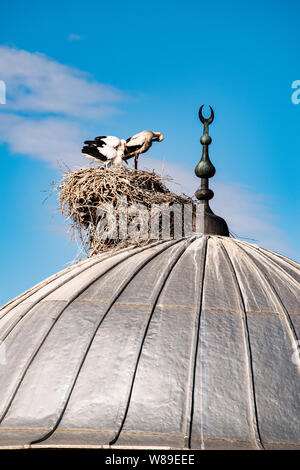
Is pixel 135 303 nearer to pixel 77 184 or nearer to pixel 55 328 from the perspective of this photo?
pixel 55 328

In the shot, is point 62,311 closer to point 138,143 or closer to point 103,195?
point 103,195

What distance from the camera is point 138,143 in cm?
1237

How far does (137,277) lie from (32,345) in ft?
5.53

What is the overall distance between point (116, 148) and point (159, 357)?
5.02 m

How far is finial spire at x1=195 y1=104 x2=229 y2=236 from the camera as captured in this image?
11195mm

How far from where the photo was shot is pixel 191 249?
10.0 metres

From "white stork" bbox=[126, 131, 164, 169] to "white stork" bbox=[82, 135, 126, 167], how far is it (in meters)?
0.28

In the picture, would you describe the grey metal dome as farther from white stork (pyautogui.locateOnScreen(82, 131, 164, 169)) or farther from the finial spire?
white stork (pyautogui.locateOnScreen(82, 131, 164, 169))

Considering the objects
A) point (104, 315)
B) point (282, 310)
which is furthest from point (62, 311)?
point (282, 310)

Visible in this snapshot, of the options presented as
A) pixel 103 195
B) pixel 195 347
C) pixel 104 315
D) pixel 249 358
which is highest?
pixel 103 195

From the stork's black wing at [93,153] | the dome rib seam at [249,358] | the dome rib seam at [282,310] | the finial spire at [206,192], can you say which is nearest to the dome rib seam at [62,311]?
the finial spire at [206,192]

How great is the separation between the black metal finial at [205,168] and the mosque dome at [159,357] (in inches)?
82.2

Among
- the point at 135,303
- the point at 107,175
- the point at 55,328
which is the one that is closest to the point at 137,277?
the point at 135,303

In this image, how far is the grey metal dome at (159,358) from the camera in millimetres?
7312
